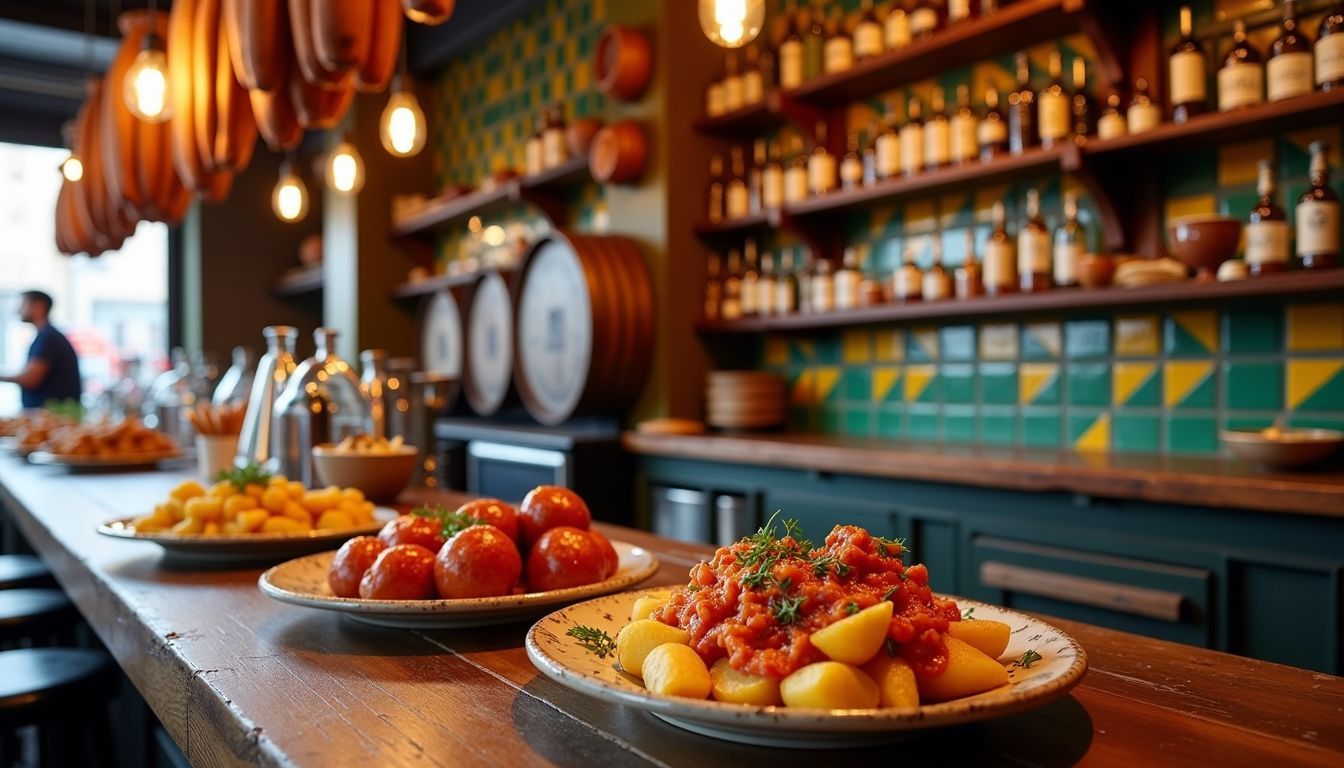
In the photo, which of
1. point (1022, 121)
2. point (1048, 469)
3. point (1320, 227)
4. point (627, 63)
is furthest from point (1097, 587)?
point (627, 63)

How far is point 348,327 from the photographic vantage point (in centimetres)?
587

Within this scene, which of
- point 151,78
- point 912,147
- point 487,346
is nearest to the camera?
point 151,78

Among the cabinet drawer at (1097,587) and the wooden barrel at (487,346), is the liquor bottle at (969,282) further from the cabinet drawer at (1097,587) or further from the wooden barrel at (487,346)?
the wooden barrel at (487,346)

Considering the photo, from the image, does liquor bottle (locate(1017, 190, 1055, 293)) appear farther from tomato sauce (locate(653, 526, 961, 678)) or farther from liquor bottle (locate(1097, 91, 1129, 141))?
tomato sauce (locate(653, 526, 961, 678))

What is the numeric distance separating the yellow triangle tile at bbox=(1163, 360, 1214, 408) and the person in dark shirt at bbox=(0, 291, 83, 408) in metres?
5.91

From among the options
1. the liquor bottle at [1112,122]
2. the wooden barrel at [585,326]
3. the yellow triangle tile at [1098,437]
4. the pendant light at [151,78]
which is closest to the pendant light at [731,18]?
the liquor bottle at [1112,122]

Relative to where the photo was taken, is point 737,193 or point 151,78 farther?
point 737,193

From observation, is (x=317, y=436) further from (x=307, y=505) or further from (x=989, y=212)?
(x=989, y=212)

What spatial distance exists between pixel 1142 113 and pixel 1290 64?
32 cm

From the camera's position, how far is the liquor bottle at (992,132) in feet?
9.23

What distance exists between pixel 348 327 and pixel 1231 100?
4.74 m

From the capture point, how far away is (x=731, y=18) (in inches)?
70.1

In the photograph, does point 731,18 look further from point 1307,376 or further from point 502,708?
point 1307,376

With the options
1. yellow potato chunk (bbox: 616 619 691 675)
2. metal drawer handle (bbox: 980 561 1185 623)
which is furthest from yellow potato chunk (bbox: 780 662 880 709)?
metal drawer handle (bbox: 980 561 1185 623)
